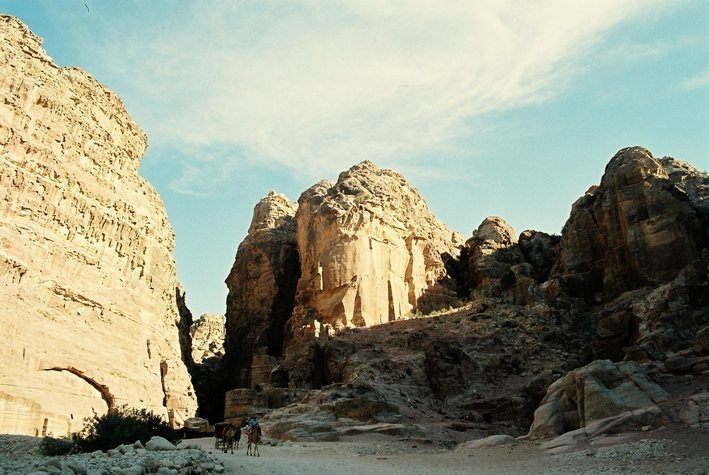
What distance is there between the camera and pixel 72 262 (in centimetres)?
4044

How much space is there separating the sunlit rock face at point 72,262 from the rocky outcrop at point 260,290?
813 cm

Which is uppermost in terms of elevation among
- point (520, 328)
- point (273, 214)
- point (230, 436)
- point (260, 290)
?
point (273, 214)

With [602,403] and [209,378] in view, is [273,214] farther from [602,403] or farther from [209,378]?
[602,403]

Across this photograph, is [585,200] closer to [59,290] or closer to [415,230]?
[415,230]

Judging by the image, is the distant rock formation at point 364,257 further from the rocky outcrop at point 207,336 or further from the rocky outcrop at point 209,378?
the rocky outcrop at point 207,336

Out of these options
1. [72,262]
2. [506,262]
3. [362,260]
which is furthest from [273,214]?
[72,262]

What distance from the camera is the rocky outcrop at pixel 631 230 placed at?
40.5 m

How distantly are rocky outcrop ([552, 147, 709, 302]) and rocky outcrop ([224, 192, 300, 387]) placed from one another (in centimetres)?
2570

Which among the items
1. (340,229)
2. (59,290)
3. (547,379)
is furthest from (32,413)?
(547,379)

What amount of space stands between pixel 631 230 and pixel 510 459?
27.4 m

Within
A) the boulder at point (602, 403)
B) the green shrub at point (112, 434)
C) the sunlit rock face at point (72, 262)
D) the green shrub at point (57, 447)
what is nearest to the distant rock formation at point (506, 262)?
the boulder at point (602, 403)

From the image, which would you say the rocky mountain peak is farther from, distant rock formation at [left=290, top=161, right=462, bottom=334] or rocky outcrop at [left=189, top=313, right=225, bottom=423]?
rocky outcrop at [left=189, top=313, right=225, bottom=423]

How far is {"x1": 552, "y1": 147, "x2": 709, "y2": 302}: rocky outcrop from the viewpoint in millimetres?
40500

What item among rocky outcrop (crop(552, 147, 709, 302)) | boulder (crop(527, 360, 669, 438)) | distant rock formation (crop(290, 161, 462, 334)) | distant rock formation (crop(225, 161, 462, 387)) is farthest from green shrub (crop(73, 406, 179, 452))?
rocky outcrop (crop(552, 147, 709, 302))
